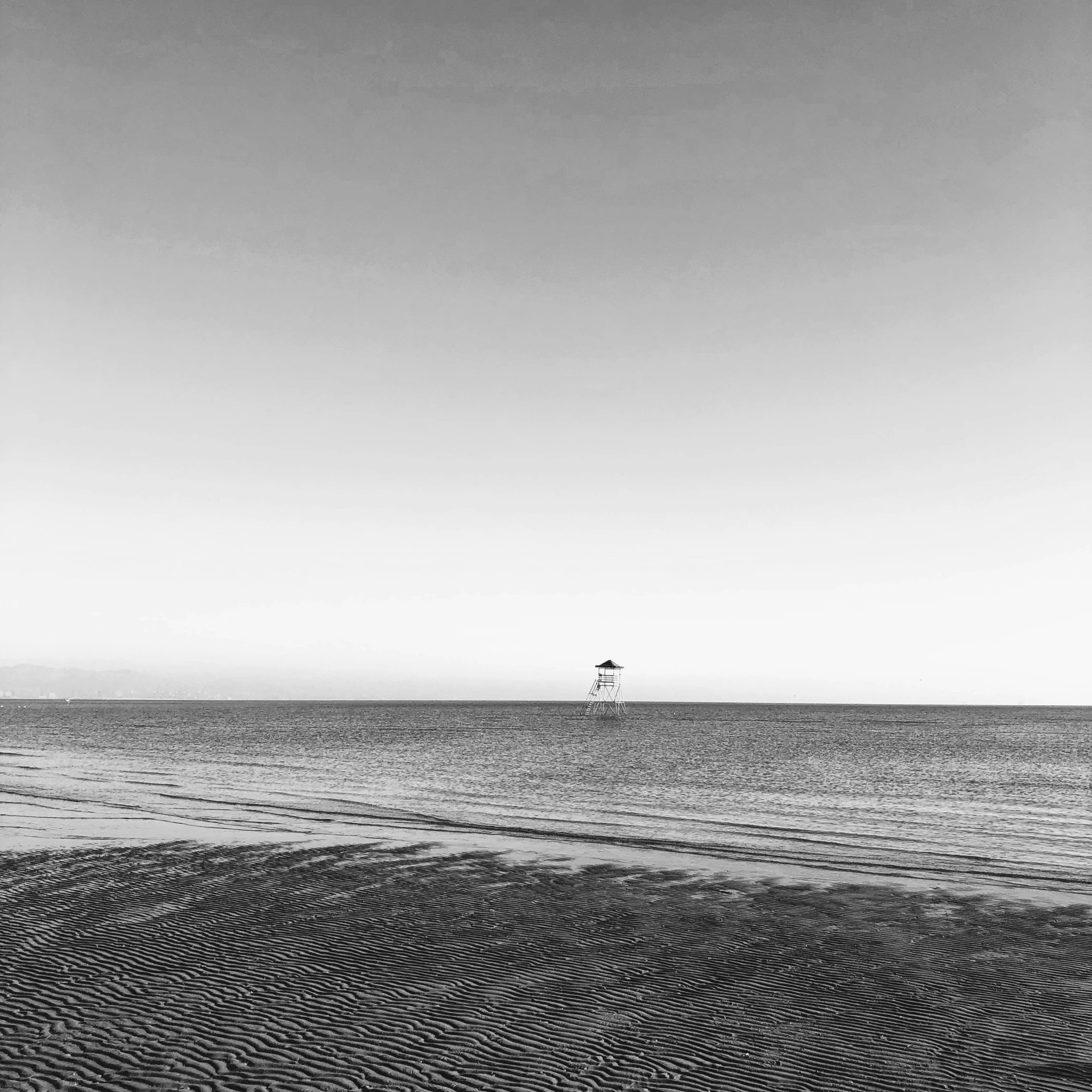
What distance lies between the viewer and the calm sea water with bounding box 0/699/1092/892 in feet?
74.4

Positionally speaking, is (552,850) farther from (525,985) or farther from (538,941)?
(525,985)

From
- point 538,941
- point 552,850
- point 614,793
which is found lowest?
point 614,793

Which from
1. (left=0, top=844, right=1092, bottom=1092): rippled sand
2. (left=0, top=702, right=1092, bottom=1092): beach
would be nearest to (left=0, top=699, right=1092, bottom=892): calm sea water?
(left=0, top=702, right=1092, bottom=1092): beach

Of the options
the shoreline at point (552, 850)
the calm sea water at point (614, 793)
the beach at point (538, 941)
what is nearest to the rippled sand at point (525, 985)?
the beach at point (538, 941)

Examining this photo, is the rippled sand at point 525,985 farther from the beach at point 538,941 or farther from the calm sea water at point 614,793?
the calm sea water at point 614,793

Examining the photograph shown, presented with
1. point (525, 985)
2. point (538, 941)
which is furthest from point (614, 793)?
point (525, 985)

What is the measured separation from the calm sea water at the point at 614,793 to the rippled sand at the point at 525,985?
6.01 metres

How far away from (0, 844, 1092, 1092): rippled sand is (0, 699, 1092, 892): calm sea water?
6007 millimetres

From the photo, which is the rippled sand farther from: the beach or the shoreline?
the shoreline

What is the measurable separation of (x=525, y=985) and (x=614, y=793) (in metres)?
24.5

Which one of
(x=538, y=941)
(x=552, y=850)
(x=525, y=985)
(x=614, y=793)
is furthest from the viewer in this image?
(x=614, y=793)

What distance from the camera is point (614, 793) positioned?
34.5 meters

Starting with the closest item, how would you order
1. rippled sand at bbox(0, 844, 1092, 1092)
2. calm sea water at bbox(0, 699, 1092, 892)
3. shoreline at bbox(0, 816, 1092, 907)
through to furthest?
1. rippled sand at bbox(0, 844, 1092, 1092)
2. shoreline at bbox(0, 816, 1092, 907)
3. calm sea water at bbox(0, 699, 1092, 892)

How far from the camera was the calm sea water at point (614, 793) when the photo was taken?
22.7 meters
